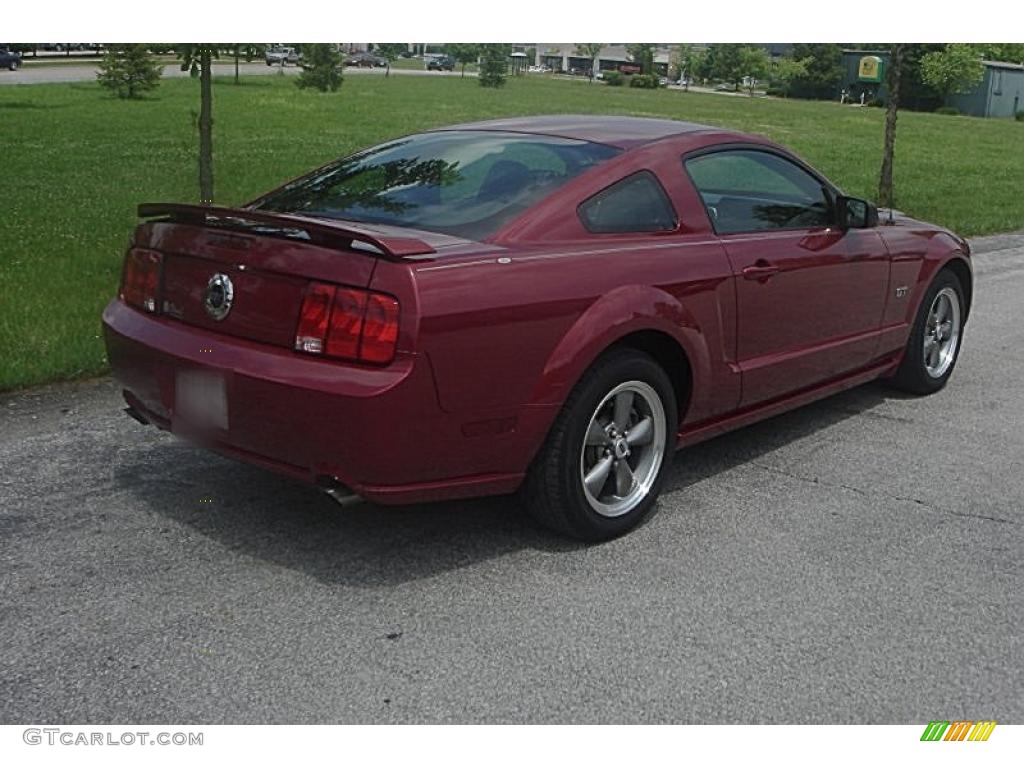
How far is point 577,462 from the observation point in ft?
13.3

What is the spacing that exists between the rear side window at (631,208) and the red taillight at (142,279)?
1.54 meters

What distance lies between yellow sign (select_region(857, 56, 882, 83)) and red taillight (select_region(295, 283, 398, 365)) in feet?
247

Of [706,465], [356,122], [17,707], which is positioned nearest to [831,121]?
[356,122]

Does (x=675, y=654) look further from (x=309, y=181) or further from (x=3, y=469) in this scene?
(x=3, y=469)

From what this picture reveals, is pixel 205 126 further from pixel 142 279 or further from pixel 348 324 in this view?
pixel 348 324

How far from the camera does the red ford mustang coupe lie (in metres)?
3.57

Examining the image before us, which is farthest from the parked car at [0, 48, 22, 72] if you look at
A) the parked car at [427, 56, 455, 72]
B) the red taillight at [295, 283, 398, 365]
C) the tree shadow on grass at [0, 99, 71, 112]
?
the parked car at [427, 56, 455, 72]

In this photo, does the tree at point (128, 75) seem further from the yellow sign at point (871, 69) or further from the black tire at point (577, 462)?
the yellow sign at point (871, 69)

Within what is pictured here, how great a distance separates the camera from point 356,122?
103 ft

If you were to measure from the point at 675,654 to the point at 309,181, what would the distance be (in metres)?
2.57

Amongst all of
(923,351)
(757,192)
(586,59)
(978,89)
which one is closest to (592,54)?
(586,59)

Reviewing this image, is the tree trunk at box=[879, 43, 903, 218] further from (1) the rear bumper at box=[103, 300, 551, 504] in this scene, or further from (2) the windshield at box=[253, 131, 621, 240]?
(1) the rear bumper at box=[103, 300, 551, 504]

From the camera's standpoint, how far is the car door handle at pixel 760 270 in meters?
4.72

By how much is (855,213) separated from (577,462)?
7.48 feet
